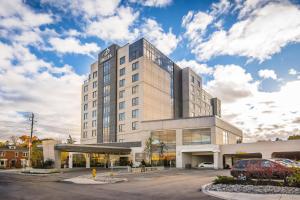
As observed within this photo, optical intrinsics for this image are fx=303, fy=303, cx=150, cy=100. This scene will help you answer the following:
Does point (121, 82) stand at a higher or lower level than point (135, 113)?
higher

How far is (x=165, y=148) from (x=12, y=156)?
158 ft

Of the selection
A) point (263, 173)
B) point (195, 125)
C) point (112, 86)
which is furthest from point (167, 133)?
point (263, 173)

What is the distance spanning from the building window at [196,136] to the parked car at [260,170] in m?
38.0

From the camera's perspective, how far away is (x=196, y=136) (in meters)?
62.4

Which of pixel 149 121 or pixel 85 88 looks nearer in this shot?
pixel 149 121

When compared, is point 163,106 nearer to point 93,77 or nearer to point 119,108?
point 119,108

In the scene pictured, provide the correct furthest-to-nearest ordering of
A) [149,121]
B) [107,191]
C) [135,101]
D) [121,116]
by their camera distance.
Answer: [121,116] → [135,101] → [149,121] → [107,191]

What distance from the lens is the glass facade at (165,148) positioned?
64.2 m

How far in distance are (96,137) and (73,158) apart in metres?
12.1

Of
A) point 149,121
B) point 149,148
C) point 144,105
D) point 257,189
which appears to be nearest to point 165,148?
point 149,148

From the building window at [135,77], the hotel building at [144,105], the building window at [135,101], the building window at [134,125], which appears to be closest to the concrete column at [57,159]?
the hotel building at [144,105]

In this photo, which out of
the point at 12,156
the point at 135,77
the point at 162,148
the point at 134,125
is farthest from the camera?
the point at 12,156

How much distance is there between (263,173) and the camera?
1952 cm

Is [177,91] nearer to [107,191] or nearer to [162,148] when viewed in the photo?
[162,148]
